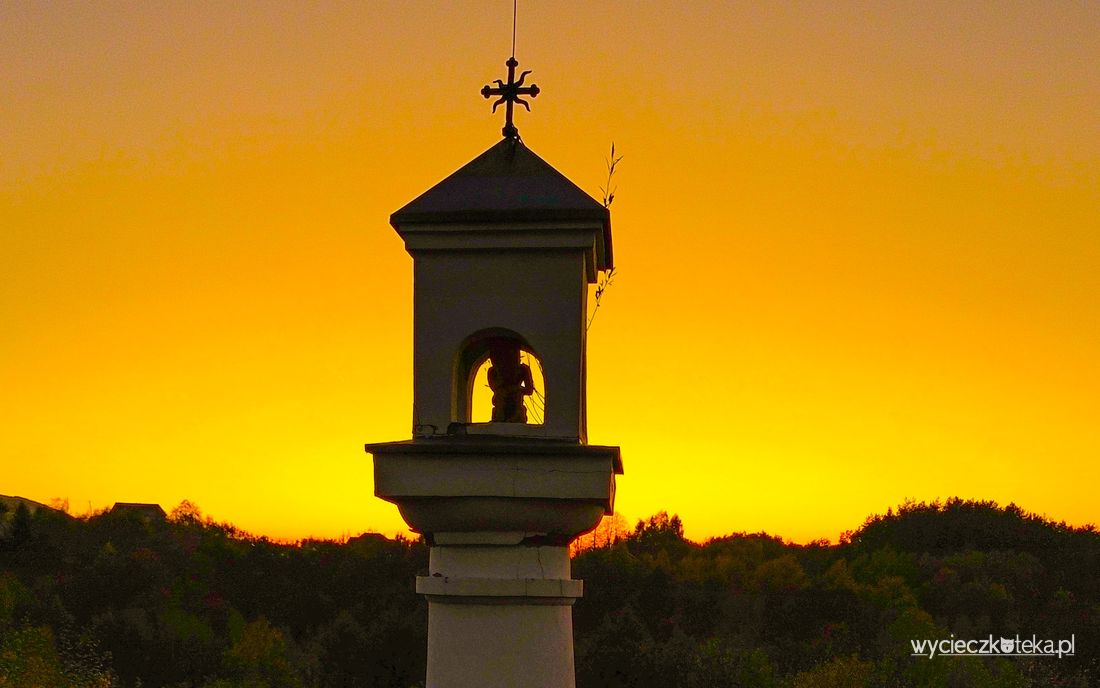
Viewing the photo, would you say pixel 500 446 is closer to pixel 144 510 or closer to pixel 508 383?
pixel 508 383

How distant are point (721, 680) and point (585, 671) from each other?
3596 mm

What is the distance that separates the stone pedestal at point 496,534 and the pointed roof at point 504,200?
980 millimetres

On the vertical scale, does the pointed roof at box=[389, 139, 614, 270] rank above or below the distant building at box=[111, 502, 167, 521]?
below

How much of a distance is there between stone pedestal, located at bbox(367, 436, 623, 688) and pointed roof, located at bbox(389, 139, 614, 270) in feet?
3.21

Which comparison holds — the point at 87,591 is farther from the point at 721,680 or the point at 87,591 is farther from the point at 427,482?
Answer: the point at 427,482

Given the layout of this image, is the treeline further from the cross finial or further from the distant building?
the cross finial

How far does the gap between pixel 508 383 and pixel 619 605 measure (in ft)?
136

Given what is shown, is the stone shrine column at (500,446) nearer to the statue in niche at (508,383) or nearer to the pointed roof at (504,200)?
the pointed roof at (504,200)

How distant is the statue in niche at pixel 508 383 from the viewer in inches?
274

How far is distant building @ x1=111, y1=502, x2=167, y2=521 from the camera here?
6692 centimetres

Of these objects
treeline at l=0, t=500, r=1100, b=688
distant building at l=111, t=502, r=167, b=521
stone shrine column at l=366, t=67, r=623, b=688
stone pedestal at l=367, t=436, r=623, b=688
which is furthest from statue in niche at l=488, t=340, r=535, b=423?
distant building at l=111, t=502, r=167, b=521

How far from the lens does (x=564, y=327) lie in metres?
6.34

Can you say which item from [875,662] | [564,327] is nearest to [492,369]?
[564,327]

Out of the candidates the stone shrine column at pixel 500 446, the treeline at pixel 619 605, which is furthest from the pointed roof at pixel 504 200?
the treeline at pixel 619 605
